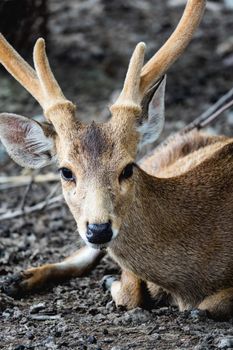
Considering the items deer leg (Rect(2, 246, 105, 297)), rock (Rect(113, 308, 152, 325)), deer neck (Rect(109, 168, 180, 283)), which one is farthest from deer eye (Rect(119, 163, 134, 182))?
deer leg (Rect(2, 246, 105, 297))

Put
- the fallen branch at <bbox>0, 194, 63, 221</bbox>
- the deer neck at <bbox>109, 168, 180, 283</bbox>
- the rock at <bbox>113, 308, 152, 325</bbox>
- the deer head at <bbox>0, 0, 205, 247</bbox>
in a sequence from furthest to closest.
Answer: the fallen branch at <bbox>0, 194, 63, 221</bbox>
the deer neck at <bbox>109, 168, 180, 283</bbox>
the rock at <bbox>113, 308, 152, 325</bbox>
the deer head at <bbox>0, 0, 205, 247</bbox>

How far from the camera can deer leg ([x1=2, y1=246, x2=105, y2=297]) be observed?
Answer: 770 centimetres

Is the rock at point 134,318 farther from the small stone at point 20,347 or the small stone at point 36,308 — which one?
the small stone at point 20,347

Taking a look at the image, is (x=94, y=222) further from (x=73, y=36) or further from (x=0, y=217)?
(x=73, y=36)

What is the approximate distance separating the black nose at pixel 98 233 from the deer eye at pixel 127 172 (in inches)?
18.9

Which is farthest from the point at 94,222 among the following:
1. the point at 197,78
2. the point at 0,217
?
the point at 197,78

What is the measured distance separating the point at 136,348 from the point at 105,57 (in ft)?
26.9

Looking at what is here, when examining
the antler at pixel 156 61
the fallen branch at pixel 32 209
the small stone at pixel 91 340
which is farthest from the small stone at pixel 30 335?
the fallen branch at pixel 32 209

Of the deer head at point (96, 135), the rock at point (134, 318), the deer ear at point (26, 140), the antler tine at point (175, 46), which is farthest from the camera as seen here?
the antler tine at point (175, 46)

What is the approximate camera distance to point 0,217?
9531 millimetres

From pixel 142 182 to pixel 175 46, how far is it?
109cm

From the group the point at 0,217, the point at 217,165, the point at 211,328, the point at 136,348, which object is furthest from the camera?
the point at 0,217

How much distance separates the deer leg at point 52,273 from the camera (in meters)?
7.70

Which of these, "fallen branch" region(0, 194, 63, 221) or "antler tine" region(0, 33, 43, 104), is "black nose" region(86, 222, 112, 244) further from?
"fallen branch" region(0, 194, 63, 221)
